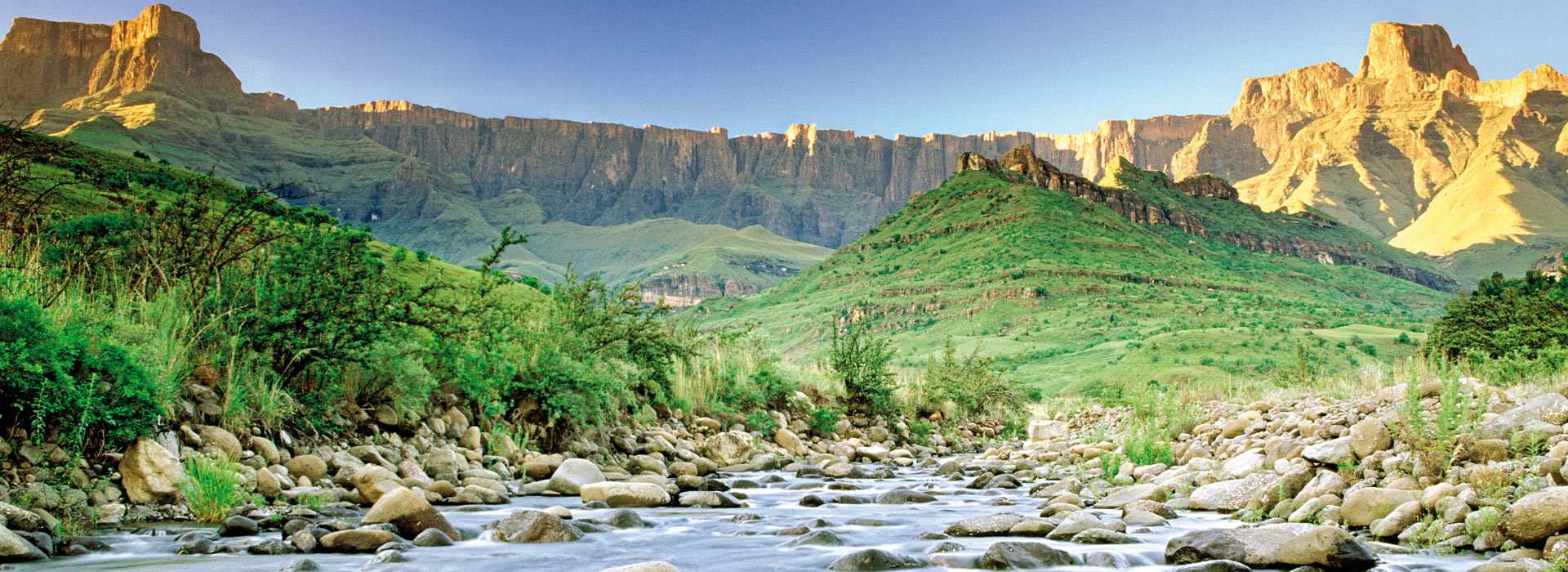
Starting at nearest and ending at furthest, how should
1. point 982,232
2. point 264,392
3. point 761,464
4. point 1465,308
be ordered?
point 264,392
point 761,464
point 1465,308
point 982,232

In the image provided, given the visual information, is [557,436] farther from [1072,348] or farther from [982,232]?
[982,232]

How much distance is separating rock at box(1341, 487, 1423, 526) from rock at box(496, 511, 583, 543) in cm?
677

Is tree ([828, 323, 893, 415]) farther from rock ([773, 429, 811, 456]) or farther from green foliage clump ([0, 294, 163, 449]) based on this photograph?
green foliage clump ([0, 294, 163, 449])

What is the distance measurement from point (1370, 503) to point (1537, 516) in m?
1.64

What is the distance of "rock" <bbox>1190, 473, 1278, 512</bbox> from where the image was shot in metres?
10.0

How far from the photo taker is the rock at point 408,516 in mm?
8086

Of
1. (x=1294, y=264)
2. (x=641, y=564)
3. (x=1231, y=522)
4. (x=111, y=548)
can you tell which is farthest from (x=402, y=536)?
(x=1294, y=264)

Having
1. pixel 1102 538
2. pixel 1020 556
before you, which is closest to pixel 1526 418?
pixel 1102 538

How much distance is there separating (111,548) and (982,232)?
117611mm

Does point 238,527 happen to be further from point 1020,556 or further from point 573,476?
point 1020,556

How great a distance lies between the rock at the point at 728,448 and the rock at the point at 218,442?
25.8 feet

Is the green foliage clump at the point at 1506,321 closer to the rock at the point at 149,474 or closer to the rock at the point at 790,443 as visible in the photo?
the rock at the point at 790,443

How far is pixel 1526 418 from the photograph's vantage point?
29.0 feet

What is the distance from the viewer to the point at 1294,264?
460 ft
